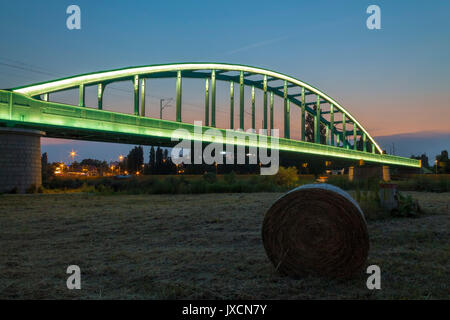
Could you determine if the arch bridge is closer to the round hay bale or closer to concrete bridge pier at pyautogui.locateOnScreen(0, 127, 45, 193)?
concrete bridge pier at pyautogui.locateOnScreen(0, 127, 45, 193)

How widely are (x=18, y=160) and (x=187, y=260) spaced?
18430 millimetres

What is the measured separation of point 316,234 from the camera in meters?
4.56

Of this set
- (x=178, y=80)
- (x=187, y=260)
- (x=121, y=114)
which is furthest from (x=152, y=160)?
(x=187, y=260)

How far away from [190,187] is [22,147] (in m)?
9.73

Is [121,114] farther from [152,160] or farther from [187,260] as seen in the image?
[152,160]

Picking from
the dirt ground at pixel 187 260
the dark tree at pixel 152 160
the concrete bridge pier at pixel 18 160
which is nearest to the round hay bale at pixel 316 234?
the dirt ground at pixel 187 260

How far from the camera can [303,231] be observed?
4.59 meters

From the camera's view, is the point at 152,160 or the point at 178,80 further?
the point at 152,160

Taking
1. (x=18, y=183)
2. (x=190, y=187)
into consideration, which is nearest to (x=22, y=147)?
(x=18, y=183)

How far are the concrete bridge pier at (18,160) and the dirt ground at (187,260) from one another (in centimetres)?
1168

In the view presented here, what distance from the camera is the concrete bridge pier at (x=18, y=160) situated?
1986 cm

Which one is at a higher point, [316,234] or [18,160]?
[18,160]

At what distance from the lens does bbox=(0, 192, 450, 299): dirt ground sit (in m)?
4.02
